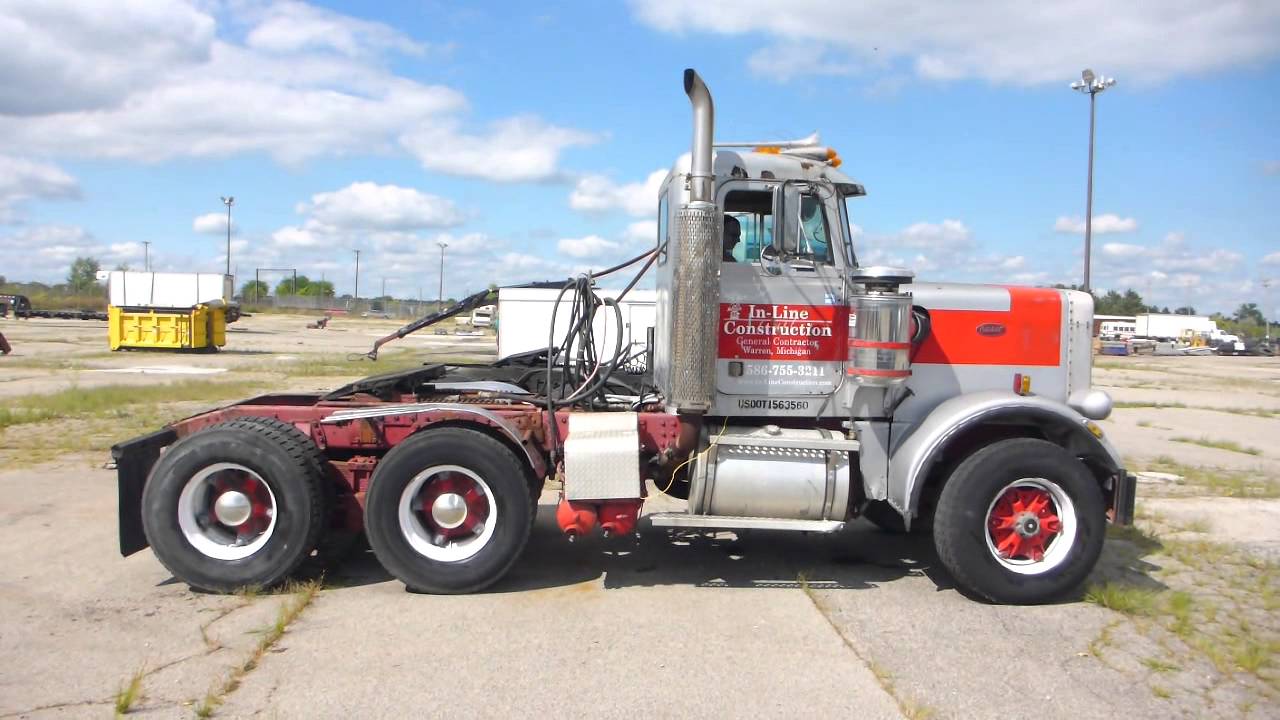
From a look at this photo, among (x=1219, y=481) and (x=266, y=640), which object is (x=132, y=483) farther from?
(x=1219, y=481)

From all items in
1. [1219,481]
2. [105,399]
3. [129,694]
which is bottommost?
[129,694]

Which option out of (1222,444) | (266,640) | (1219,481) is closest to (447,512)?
(266,640)

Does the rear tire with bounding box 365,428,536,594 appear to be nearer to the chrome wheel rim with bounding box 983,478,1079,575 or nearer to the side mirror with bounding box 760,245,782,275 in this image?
the side mirror with bounding box 760,245,782,275

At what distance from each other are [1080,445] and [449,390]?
446 cm

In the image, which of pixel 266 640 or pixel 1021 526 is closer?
pixel 266 640

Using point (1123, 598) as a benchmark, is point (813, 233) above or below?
above

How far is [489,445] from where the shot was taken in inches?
221

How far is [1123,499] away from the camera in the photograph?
571cm

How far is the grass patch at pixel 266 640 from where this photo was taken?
4032 mm

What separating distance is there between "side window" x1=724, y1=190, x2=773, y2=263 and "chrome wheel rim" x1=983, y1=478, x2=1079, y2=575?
7.30 ft

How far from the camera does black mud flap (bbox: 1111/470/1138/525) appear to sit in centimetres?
570

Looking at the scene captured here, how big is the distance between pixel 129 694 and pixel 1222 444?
14675mm

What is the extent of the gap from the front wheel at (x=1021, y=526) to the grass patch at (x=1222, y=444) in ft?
30.9

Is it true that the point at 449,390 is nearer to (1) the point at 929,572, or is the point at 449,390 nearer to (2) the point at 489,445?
(2) the point at 489,445
